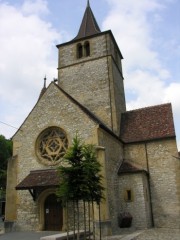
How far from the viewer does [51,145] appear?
1758 cm

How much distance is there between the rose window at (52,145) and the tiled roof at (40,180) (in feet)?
2.50

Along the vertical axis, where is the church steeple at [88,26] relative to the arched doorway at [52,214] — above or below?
above

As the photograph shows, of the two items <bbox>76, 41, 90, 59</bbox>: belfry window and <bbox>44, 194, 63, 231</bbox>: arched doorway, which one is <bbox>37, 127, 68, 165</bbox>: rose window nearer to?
<bbox>44, 194, 63, 231</bbox>: arched doorway

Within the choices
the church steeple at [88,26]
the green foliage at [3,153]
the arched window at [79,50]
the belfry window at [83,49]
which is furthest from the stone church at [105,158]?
the green foliage at [3,153]

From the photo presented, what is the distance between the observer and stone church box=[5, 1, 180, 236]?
1581 centimetres

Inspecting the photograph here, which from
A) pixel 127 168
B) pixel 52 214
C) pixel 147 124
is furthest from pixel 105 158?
pixel 147 124

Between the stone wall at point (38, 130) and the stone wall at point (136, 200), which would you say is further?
the stone wall at point (136, 200)

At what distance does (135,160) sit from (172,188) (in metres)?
3.15

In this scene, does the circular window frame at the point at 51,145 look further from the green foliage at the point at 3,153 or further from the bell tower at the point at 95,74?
the green foliage at the point at 3,153

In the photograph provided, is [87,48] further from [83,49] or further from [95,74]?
[95,74]

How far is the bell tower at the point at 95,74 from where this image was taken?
21969 mm

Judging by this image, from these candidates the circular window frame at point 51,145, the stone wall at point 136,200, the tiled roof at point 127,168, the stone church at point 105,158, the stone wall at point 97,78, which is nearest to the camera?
the stone church at point 105,158

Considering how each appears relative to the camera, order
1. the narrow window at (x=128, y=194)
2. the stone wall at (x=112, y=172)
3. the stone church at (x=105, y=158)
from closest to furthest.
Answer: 1. the stone wall at (x=112, y=172)
2. the stone church at (x=105, y=158)
3. the narrow window at (x=128, y=194)

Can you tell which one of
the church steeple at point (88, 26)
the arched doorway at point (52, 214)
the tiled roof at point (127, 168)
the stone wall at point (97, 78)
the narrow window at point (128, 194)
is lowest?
the arched doorway at point (52, 214)
